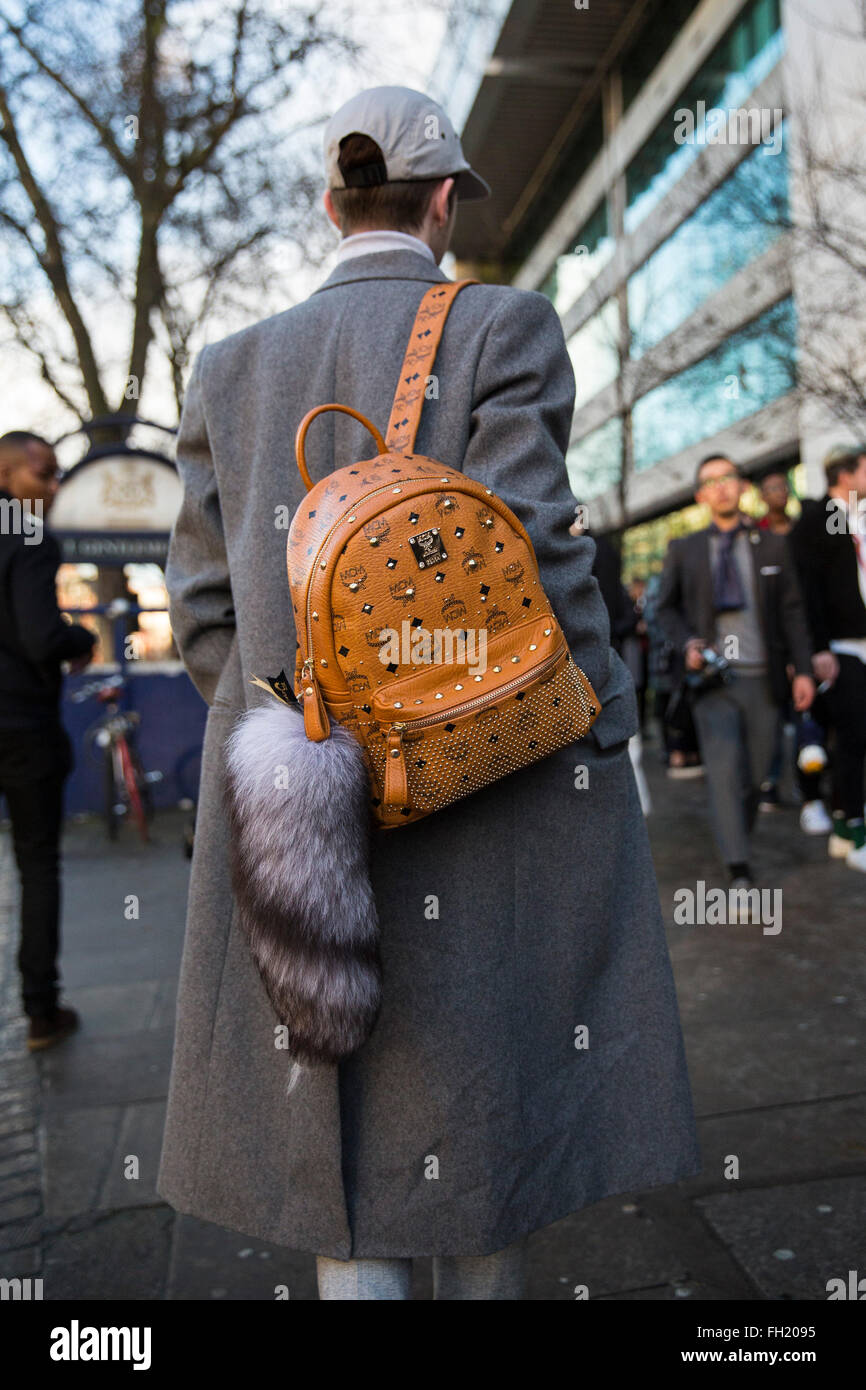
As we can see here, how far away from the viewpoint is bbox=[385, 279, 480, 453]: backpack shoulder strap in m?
1.60

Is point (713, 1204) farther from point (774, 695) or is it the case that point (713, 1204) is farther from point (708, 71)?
point (708, 71)

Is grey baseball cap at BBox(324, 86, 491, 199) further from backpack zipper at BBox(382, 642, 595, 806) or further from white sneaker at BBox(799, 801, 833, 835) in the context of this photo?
white sneaker at BBox(799, 801, 833, 835)

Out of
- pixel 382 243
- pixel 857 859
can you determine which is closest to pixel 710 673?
pixel 857 859

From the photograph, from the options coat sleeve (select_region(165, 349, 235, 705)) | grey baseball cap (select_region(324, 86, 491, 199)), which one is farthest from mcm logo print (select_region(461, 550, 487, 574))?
grey baseball cap (select_region(324, 86, 491, 199))

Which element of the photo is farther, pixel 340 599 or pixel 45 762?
pixel 45 762

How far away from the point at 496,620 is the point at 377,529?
0.65 ft

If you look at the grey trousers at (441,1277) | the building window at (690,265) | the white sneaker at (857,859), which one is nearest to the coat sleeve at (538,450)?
the grey trousers at (441,1277)

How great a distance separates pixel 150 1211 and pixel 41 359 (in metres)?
13.1

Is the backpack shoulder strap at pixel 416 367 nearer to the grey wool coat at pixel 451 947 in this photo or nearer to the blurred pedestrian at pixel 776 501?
the grey wool coat at pixel 451 947

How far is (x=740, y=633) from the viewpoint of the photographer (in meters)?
5.62

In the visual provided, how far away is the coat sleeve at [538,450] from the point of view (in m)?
1.58

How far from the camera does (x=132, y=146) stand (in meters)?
12.3

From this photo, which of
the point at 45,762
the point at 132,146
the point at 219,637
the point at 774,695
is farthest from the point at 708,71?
the point at 219,637

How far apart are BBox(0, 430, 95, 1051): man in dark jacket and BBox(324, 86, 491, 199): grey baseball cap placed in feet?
8.54
